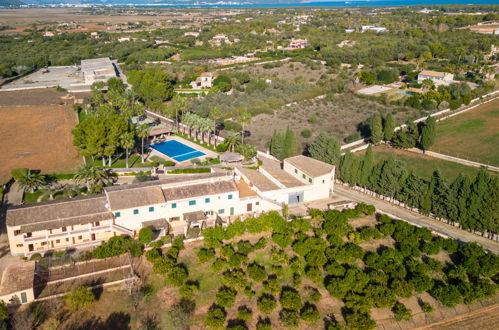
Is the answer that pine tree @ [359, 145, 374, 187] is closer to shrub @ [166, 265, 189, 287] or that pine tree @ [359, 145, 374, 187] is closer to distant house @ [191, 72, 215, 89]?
shrub @ [166, 265, 189, 287]

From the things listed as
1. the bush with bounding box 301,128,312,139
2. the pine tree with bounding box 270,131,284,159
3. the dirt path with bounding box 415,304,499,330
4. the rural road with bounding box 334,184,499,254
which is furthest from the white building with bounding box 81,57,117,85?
the dirt path with bounding box 415,304,499,330

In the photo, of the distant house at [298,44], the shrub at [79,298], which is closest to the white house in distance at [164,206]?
the shrub at [79,298]

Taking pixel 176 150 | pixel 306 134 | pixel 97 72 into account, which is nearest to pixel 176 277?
pixel 176 150

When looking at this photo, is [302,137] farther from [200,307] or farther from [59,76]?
[59,76]

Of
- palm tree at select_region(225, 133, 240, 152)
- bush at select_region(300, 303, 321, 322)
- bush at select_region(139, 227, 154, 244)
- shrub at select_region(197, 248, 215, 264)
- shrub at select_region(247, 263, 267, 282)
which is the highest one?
palm tree at select_region(225, 133, 240, 152)

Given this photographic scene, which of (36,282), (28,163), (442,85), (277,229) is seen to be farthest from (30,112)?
(442,85)
